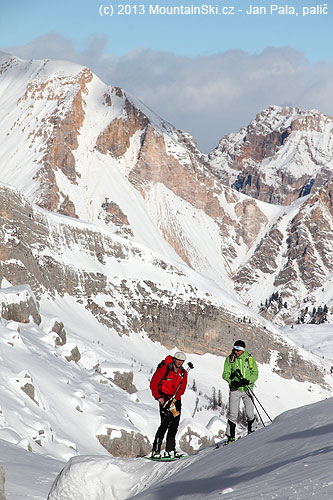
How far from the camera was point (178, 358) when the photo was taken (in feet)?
48.3

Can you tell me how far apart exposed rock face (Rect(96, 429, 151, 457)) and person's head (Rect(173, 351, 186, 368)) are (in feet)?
88.9

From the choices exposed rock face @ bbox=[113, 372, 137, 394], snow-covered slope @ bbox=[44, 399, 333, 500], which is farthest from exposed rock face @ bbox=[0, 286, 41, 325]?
snow-covered slope @ bbox=[44, 399, 333, 500]

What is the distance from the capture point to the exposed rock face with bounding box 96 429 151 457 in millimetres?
40688

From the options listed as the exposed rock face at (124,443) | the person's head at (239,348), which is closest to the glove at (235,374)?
the person's head at (239,348)

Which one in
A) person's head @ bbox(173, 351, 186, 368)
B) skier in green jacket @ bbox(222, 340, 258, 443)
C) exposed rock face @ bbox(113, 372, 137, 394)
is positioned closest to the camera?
person's head @ bbox(173, 351, 186, 368)

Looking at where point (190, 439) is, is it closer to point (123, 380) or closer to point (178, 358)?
point (123, 380)

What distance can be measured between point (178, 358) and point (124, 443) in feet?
94.7

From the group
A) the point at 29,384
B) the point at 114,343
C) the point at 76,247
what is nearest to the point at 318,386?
the point at 114,343

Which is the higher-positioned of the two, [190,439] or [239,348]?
[190,439]

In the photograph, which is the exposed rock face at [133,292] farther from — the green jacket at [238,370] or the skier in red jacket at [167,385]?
the green jacket at [238,370]

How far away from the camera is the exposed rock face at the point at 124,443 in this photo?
133 feet

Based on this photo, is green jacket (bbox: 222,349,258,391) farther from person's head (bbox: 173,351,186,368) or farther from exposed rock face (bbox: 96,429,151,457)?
exposed rock face (bbox: 96,429,151,457)

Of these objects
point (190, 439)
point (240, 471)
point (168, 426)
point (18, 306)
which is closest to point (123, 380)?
point (18, 306)

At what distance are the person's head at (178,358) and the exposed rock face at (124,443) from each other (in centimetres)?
2711
